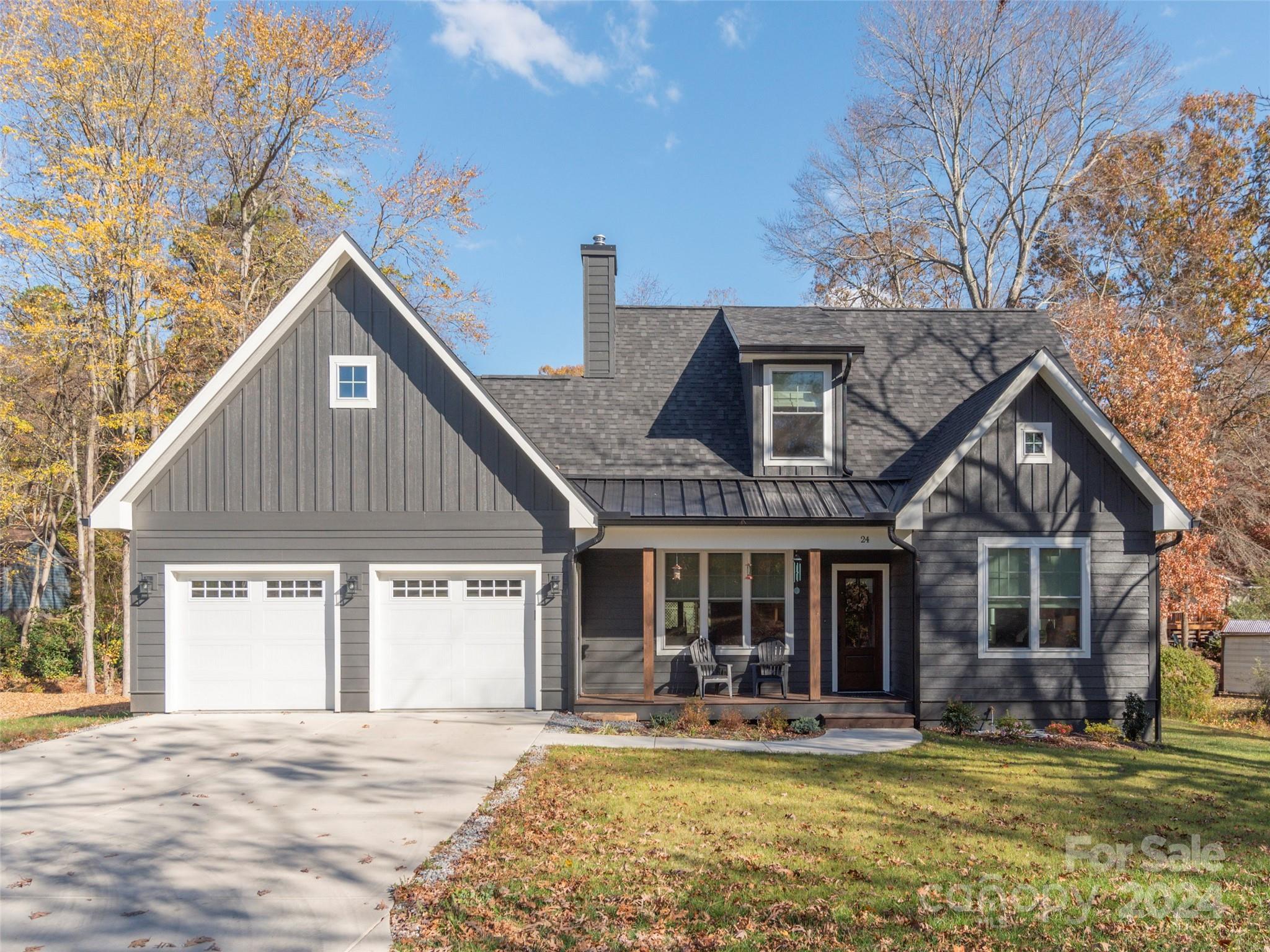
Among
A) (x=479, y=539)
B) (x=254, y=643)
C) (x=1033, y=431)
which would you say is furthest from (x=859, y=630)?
(x=254, y=643)

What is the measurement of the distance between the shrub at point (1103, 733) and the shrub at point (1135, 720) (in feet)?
0.47

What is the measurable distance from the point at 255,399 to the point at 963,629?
10.6m

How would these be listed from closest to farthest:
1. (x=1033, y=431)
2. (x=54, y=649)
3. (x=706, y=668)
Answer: (x=1033, y=431)
(x=706, y=668)
(x=54, y=649)

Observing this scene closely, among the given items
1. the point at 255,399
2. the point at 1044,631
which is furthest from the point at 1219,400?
the point at 255,399

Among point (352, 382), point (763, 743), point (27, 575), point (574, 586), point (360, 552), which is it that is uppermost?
point (352, 382)

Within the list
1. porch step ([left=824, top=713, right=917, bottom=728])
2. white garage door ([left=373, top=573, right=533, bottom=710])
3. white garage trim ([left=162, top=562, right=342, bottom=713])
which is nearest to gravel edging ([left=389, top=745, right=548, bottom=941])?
white garage door ([left=373, top=573, right=533, bottom=710])

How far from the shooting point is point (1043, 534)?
1199 cm

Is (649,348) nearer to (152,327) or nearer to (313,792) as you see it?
(313,792)

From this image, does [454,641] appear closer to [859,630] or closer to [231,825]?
[231,825]

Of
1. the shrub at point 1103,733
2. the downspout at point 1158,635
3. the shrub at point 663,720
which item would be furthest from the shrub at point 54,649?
the downspout at point 1158,635

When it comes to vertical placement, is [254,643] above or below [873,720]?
above

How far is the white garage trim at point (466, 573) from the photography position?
12109mm

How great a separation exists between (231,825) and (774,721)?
6.99m

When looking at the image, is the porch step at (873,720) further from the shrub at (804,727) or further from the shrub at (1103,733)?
the shrub at (1103,733)
